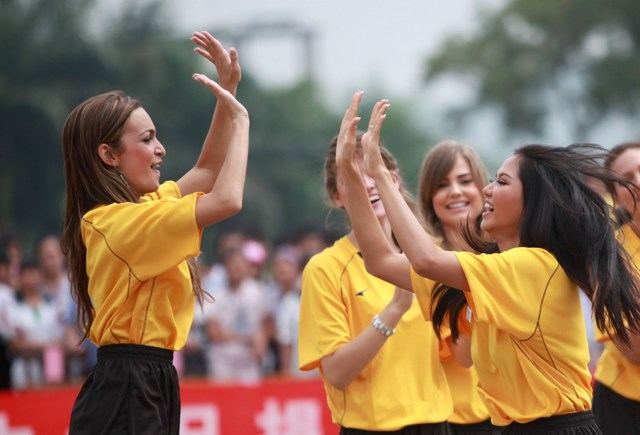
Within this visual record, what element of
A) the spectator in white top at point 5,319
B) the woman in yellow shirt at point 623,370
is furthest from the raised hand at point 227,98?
the spectator in white top at point 5,319

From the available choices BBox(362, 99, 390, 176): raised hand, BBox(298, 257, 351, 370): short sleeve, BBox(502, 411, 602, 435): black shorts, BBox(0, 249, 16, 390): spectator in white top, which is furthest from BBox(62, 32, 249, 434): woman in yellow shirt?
BBox(0, 249, 16, 390): spectator in white top

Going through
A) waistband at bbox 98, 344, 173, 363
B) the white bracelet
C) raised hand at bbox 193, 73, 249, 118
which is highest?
raised hand at bbox 193, 73, 249, 118

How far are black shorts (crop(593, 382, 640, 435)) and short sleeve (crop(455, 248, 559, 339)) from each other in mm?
1819

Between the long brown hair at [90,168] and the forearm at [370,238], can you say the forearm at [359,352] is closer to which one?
the forearm at [370,238]

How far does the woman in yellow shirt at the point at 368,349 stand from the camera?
224 inches

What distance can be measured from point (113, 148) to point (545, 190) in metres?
1.73

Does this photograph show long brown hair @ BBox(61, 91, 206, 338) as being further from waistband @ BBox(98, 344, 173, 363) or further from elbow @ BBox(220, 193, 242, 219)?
elbow @ BBox(220, 193, 242, 219)

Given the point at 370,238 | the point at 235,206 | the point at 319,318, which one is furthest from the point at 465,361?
the point at 235,206

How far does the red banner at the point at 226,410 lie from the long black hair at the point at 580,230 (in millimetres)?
4940

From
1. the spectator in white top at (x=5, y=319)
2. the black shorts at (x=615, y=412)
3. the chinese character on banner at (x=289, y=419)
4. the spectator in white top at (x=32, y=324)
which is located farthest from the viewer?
the spectator in white top at (x=32, y=324)

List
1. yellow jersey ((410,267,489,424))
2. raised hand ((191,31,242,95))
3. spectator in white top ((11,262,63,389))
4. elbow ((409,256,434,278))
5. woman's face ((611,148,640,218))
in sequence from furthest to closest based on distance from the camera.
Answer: spectator in white top ((11,262,63,389)) → woman's face ((611,148,640,218)) → yellow jersey ((410,267,489,424)) → raised hand ((191,31,242,95)) → elbow ((409,256,434,278))

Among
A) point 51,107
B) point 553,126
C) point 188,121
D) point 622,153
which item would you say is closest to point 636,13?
point 553,126

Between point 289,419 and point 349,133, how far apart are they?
200 inches

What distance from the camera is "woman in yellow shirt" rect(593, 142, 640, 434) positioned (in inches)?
245
